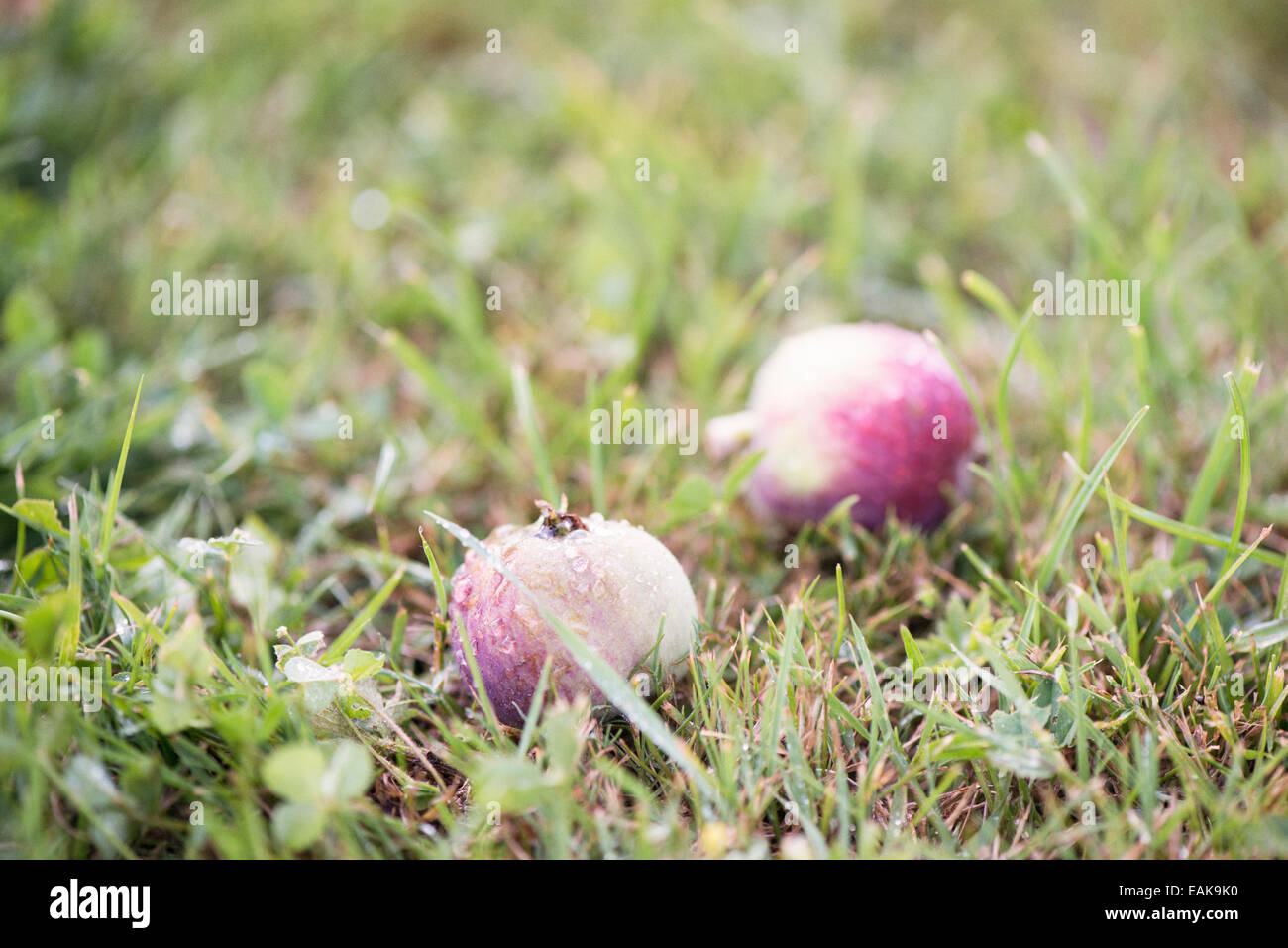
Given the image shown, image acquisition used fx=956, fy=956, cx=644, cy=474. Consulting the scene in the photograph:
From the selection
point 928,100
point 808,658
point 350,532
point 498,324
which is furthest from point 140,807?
point 928,100

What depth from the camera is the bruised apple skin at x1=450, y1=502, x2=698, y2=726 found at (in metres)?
1.38

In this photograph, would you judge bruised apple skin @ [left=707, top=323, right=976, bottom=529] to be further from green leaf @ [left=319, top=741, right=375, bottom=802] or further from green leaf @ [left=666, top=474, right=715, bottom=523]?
green leaf @ [left=319, top=741, right=375, bottom=802]

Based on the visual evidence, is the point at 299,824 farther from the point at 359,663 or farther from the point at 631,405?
the point at 631,405

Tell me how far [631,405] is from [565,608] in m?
0.71

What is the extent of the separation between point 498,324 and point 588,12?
1.78 m

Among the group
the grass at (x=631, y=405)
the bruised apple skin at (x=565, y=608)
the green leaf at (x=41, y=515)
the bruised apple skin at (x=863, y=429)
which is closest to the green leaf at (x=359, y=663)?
the grass at (x=631, y=405)

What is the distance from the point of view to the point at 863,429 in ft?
5.63

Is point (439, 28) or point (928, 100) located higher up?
point (439, 28)

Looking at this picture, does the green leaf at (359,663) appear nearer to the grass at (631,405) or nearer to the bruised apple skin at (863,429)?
the grass at (631,405)

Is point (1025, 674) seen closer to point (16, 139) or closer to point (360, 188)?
point (360, 188)

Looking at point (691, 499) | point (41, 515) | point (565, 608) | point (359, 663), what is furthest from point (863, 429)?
point (41, 515)

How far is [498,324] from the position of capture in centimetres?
257
